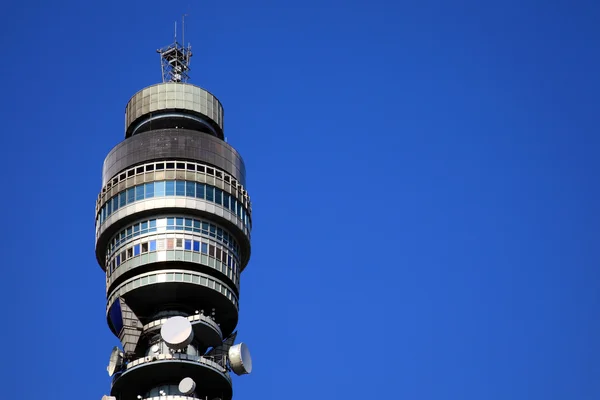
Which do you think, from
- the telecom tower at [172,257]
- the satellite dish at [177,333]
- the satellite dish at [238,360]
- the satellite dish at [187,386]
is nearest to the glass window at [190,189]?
the telecom tower at [172,257]

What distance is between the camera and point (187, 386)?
12912 centimetres

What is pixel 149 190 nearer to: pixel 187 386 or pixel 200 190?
pixel 200 190

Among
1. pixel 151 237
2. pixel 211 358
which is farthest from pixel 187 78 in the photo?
pixel 211 358

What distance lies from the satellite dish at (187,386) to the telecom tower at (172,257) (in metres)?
0.14

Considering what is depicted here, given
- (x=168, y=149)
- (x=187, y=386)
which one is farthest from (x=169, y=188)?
(x=187, y=386)

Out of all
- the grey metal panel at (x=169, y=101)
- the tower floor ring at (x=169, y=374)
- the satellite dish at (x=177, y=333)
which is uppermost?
the grey metal panel at (x=169, y=101)

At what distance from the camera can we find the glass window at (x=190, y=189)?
13975 cm

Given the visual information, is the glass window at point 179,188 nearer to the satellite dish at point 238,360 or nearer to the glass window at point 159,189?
the glass window at point 159,189

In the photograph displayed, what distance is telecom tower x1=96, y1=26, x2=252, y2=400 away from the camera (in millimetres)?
132875

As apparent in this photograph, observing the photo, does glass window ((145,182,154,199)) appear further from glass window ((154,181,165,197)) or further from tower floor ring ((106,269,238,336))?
tower floor ring ((106,269,238,336))

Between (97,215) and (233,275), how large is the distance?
1761cm

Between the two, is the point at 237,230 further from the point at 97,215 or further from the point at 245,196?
the point at 97,215

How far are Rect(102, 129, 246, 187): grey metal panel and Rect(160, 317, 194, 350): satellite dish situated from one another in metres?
21.7

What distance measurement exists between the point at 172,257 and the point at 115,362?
1268 centimetres
